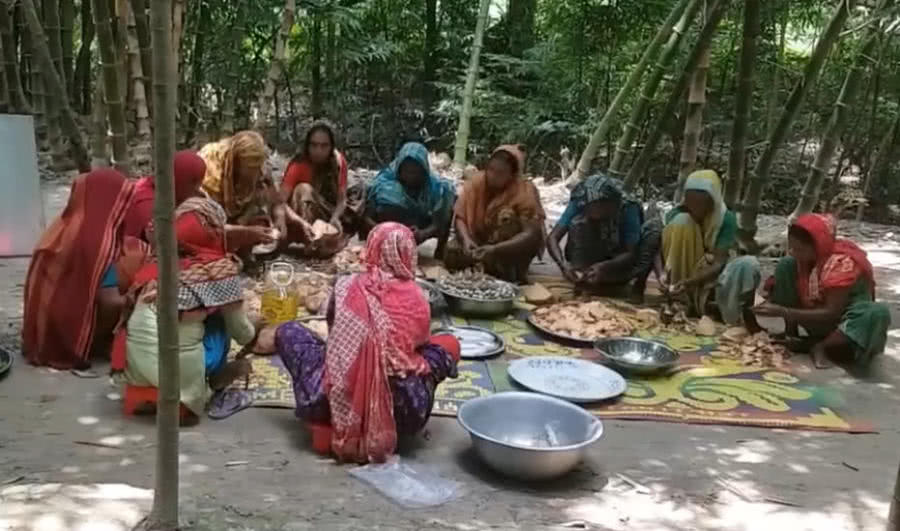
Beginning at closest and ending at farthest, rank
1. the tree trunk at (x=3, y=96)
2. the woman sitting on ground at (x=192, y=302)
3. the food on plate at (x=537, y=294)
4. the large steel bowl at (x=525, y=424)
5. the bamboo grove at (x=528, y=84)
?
the large steel bowl at (x=525, y=424), the woman sitting on ground at (x=192, y=302), the food on plate at (x=537, y=294), the bamboo grove at (x=528, y=84), the tree trunk at (x=3, y=96)

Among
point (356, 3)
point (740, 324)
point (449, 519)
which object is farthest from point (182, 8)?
point (449, 519)

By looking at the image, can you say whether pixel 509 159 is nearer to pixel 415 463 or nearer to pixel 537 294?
pixel 537 294

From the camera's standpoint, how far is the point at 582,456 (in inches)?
120

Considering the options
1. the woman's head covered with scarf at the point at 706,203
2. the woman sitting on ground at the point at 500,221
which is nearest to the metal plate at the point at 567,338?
the woman sitting on ground at the point at 500,221

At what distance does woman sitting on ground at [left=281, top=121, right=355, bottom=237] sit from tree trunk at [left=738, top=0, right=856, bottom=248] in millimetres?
2612

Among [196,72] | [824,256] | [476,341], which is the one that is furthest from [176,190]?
[196,72]

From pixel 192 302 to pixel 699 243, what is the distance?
9.44 feet

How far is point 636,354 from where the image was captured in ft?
13.3

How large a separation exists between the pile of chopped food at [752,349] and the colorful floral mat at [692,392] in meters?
0.07

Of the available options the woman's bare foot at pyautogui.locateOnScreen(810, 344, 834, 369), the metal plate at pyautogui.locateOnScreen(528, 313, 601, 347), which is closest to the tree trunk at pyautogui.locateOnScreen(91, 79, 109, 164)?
the metal plate at pyautogui.locateOnScreen(528, 313, 601, 347)

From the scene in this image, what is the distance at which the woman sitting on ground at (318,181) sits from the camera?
17.7ft

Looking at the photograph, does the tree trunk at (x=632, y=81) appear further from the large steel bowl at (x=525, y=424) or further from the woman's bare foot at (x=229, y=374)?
the woman's bare foot at (x=229, y=374)

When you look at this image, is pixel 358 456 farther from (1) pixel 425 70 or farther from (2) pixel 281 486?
(1) pixel 425 70

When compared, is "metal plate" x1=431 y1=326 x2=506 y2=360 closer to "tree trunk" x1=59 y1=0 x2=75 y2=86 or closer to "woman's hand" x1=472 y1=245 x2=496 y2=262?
"woman's hand" x1=472 y1=245 x2=496 y2=262
